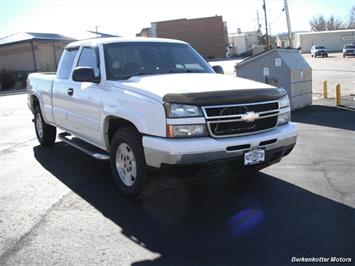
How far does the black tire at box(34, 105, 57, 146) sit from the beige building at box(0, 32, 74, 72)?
4336 centimetres

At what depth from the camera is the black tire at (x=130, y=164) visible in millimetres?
5145

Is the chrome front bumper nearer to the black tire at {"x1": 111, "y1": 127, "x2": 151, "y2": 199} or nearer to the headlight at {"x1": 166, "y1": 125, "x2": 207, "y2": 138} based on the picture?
the headlight at {"x1": 166, "y1": 125, "x2": 207, "y2": 138}

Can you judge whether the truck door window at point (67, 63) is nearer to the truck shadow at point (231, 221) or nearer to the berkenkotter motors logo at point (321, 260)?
the truck shadow at point (231, 221)

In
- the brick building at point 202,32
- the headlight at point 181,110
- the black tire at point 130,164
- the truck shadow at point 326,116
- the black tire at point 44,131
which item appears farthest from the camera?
the brick building at point 202,32

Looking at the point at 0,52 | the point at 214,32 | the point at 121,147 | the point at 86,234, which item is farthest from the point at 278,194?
the point at 214,32

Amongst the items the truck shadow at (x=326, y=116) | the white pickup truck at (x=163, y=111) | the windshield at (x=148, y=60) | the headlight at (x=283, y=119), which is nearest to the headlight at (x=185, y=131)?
the white pickup truck at (x=163, y=111)

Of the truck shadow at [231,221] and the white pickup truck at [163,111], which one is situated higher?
the white pickup truck at [163,111]

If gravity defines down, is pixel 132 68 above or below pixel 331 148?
above

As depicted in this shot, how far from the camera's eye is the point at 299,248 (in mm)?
4090

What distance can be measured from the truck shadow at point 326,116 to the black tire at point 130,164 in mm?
6357

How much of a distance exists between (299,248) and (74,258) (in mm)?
1969

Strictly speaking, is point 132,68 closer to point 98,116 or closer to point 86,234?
point 98,116

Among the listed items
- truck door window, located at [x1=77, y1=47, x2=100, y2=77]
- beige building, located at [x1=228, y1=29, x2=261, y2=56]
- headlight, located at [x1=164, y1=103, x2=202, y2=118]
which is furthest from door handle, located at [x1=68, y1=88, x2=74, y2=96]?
beige building, located at [x1=228, y1=29, x2=261, y2=56]

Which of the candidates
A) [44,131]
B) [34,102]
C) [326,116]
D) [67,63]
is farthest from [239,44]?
[67,63]
